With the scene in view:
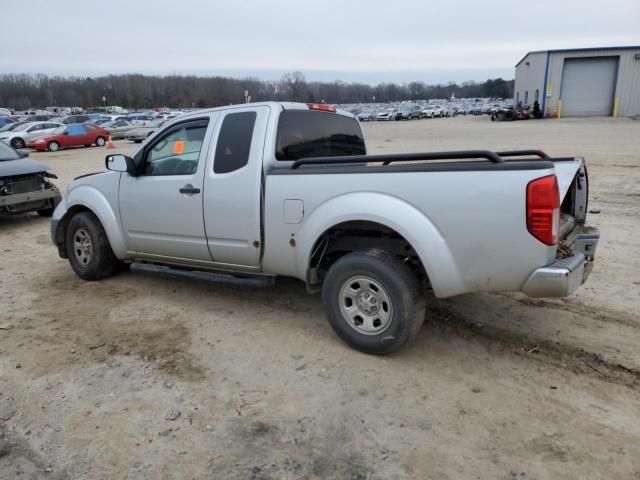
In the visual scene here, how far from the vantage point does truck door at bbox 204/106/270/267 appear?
4.41m

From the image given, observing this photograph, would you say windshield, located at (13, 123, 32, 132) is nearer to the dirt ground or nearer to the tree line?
the dirt ground

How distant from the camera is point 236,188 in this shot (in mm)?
4473

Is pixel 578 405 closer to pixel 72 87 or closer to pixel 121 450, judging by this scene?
pixel 121 450

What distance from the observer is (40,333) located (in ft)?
15.3

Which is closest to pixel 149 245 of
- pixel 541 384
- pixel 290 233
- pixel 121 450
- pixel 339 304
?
pixel 290 233

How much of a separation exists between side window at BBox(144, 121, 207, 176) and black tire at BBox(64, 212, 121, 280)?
106 cm

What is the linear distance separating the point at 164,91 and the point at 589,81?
111878mm

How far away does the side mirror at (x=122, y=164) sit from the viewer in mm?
5145

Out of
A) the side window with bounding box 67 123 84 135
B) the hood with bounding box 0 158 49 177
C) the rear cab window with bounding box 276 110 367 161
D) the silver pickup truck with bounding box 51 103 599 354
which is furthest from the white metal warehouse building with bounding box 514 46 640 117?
the silver pickup truck with bounding box 51 103 599 354

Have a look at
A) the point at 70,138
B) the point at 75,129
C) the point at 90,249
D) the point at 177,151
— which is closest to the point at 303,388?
the point at 177,151

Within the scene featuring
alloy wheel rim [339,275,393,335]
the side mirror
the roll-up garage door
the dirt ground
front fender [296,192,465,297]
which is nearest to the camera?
the dirt ground

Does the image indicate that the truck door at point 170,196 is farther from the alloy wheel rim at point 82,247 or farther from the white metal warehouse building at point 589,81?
the white metal warehouse building at point 589,81

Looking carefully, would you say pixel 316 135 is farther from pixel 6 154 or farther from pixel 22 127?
pixel 22 127

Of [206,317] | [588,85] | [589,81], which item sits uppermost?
[589,81]
